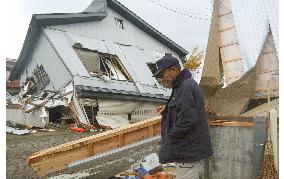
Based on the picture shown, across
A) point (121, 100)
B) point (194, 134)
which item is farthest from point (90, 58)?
point (194, 134)

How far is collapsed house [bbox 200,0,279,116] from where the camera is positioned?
4.90 meters

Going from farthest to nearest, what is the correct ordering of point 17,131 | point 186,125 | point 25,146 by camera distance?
point 17,131
point 25,146
point 186,125

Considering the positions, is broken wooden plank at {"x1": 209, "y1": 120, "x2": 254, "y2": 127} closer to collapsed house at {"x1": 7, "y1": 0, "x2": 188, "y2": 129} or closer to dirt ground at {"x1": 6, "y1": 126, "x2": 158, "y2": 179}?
dirt ground at {"x1": 6, "y1": 126, "x2": 158, "y2": 179}

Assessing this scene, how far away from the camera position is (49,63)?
10.8 metres

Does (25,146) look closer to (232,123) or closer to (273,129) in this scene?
(232,123)

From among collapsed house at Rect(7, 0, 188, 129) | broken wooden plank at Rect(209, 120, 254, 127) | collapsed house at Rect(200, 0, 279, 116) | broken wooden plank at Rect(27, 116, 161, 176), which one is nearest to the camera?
broken wooden plank at Rect(209, 120, 254, 127)

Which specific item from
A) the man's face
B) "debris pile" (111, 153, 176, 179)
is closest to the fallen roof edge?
"debris pile" (111, 153, 176, 179)

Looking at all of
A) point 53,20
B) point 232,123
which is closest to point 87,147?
point 232,123

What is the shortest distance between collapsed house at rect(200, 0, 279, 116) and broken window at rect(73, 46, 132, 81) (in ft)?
19.7

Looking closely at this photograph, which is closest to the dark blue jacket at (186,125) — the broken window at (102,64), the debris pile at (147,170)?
the debris pile at (147,170)

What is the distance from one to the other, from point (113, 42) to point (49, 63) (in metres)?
3.82

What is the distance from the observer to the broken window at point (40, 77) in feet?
33.8

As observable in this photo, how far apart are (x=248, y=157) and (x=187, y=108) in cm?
139

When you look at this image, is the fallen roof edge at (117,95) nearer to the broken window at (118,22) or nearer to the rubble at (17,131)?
the rubble at (17,131)
